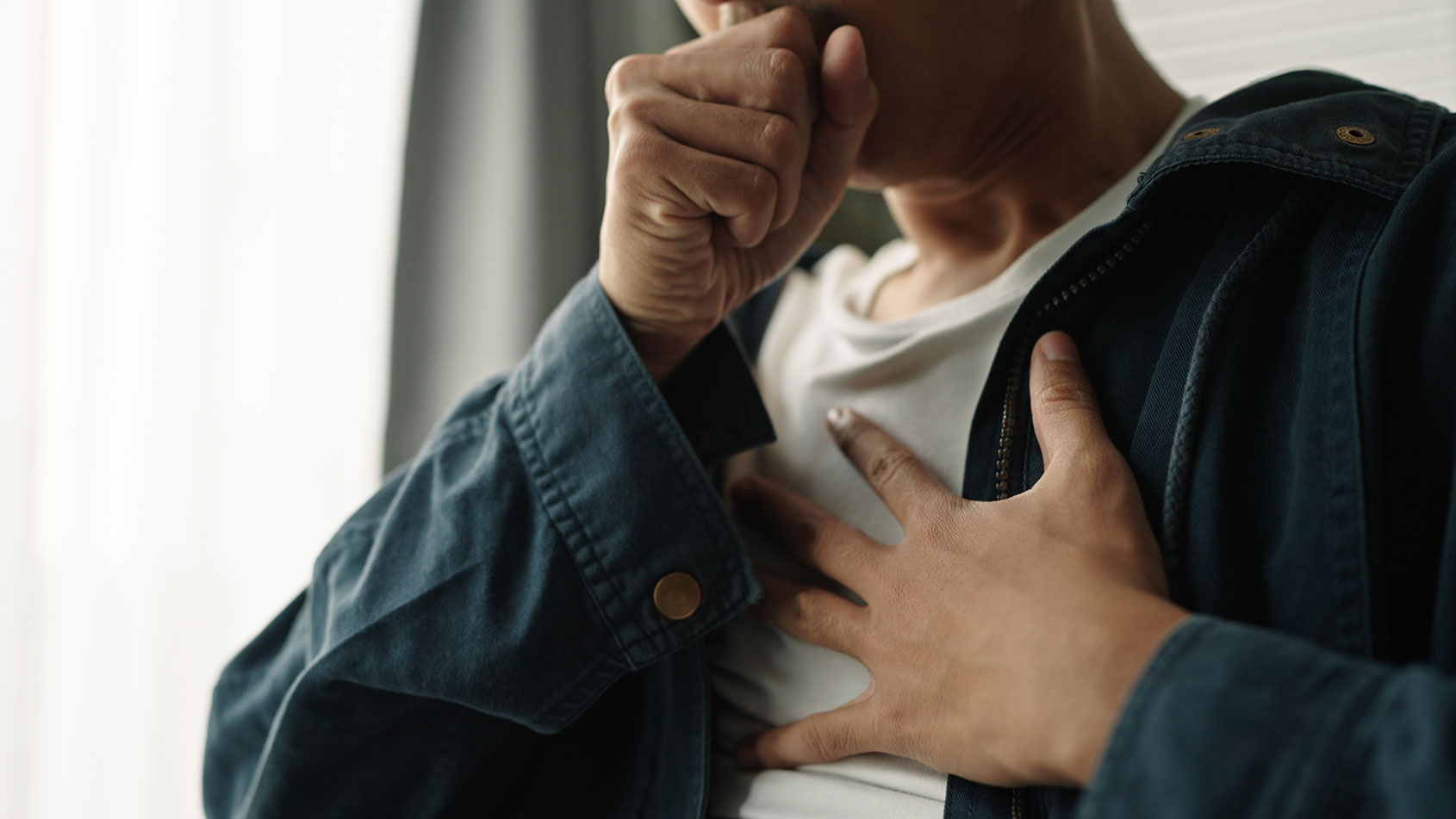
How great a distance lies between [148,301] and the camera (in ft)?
3.32

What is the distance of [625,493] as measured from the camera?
0.67 metres

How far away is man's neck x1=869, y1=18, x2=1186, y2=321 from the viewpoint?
81 cm

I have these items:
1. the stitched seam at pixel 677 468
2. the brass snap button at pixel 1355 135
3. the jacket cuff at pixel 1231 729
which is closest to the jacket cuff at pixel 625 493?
the stitched seam at pixel 677 468

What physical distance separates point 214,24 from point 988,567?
3.46 feet

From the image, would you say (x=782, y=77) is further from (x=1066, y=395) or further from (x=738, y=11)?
(x=1066, y=395)

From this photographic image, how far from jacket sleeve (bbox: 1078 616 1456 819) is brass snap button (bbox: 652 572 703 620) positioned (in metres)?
0.33

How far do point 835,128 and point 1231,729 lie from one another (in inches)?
20.4

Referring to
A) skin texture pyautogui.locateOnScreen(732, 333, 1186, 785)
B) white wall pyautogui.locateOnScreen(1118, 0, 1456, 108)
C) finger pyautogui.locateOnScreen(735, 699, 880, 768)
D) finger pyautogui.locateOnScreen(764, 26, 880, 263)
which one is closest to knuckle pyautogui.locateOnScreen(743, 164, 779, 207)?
finger pyautogui.locateOnScreen(764, 26, 880, 263)

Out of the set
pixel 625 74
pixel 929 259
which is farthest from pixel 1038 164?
pixel 625 74

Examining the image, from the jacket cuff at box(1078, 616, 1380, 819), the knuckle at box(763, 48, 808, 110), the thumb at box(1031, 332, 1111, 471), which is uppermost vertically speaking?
the knuckle at box(763, 48, 808, 110)

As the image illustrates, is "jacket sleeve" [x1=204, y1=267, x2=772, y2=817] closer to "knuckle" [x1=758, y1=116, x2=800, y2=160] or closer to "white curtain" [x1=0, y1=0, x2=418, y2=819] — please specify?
"knuckle" [x1=758, y1=116, x2=800, y2=160]

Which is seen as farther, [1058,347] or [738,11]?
Answer: [738,11]

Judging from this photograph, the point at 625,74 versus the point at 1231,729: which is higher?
the point at 625,74

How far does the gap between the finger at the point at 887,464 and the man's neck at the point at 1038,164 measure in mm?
186
